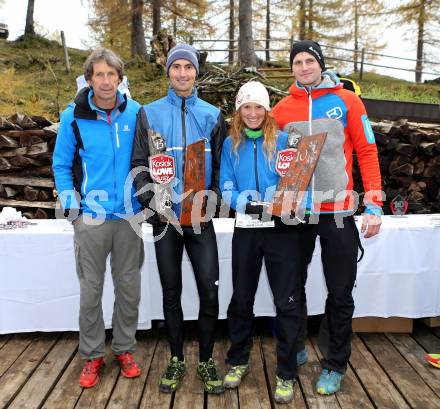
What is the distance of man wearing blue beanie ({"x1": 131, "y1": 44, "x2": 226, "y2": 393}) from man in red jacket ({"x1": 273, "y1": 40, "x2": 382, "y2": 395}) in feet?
1.70

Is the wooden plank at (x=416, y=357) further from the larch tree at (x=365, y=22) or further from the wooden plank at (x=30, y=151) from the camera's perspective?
the larch tree at (x=365, y=22)

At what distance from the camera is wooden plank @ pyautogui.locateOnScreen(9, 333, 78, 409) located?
2855 mm

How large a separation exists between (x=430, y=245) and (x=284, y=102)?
5.70 ft

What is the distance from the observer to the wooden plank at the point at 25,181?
203 inches

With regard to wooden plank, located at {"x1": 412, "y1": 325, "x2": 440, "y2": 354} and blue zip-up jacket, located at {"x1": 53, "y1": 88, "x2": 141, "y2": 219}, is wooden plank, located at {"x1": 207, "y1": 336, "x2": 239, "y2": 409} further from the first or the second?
wooden plank, located at {"x1": 412, "y1": 325, "x2": 440, "y2": 354}

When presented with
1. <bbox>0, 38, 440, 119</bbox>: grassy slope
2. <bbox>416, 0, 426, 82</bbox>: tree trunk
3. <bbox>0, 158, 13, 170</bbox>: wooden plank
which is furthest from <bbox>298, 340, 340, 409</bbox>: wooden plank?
<bbox>416, 0, 426, 82</bbox>: tree trunk

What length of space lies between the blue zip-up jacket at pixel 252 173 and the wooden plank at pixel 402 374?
1.52 metres

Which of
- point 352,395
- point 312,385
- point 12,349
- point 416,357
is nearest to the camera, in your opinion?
point 352,395

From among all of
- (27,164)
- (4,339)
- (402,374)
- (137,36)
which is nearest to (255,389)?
(402,374)

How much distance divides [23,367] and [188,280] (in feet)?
4.25

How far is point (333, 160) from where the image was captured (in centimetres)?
268

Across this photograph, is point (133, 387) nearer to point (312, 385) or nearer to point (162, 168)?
point (312, 385)

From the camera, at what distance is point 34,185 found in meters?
5.19

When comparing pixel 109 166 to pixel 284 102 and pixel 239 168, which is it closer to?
pixel 239 168
